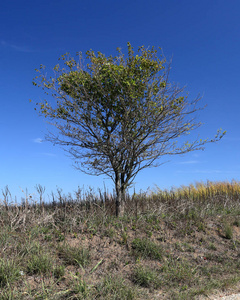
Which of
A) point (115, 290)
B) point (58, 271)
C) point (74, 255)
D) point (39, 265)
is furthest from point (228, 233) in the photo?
point (39, 265)

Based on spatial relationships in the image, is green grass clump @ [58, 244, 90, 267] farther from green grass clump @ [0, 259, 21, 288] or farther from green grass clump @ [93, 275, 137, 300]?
green grass clump @ [0, 259, 21, 288]

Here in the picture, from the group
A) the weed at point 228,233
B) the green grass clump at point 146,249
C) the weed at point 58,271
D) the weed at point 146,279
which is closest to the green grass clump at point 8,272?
the weed at point 58,271

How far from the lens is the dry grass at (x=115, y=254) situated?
5.29m

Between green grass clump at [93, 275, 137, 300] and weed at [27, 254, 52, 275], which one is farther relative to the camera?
weed at [27, 254, 52, 275]

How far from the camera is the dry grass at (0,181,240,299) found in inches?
208

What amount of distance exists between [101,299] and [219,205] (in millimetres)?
8918

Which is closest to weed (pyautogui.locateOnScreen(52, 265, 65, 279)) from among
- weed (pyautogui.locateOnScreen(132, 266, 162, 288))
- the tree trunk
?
weed (pyautogui.locateOnScreen(132, 266, 162, 288))

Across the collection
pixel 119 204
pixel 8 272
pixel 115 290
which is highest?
pixel 119 204

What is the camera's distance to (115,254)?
6727mm

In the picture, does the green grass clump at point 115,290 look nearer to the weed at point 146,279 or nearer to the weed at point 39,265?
the weed at point 146,279

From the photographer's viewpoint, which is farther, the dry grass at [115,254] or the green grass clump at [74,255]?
the green grass clump at [74,255]

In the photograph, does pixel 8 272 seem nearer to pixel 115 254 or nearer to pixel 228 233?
pixel 115 254

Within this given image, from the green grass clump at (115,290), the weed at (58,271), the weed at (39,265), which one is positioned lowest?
the green grass clump at (115,290)

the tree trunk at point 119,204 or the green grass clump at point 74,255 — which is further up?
the tree trunk at point 119,204
